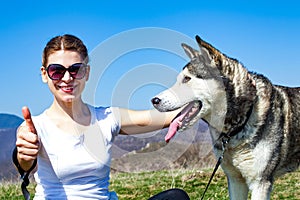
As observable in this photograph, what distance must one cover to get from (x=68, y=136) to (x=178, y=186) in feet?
13.6

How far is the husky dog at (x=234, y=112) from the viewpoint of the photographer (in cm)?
455

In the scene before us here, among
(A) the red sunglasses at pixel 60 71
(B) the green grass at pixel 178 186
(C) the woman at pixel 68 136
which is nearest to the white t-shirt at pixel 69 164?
(C) the woman at pixel 68 136

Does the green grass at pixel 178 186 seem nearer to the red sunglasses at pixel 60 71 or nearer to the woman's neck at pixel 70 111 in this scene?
the woman's neck at pixel 70 111

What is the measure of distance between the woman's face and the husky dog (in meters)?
1.17

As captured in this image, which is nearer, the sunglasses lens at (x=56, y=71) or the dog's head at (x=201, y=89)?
the sunglasses lens at (x=56, y=71)

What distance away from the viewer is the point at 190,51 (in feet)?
15.3

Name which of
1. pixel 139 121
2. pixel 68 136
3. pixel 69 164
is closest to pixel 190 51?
pixel 139 121

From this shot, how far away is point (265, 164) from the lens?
4582 millimetres

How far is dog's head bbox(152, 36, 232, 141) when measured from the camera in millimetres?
4516

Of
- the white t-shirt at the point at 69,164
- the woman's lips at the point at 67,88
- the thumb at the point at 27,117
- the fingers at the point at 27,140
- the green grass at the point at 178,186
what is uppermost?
the woman's lips at the point at 67,88

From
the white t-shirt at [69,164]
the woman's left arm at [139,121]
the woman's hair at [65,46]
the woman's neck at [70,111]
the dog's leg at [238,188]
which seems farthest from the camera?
the dog's leg at [238,188]

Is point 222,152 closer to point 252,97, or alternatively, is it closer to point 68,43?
point 252,97

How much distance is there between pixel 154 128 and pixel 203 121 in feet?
2.94

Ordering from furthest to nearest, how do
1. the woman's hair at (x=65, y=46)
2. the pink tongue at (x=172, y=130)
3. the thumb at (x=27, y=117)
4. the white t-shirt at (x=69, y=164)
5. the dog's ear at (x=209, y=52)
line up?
the dog's ear at (x=209, y=52) < the pink tongue at (x=172, y=130) < the woman's hair at (x=65, y=46) < the white t-shirt at (x=69, y=164) < the thumb at (x=27, y=117)
